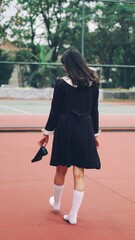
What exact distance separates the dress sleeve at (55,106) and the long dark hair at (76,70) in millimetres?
140

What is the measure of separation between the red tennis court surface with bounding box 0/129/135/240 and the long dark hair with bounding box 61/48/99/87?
51.7 inches

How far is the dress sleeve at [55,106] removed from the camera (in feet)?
13.8

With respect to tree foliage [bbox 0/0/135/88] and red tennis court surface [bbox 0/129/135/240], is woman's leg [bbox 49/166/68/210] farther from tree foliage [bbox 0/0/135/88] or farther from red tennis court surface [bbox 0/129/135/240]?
tree foliage [bbox 0/0/135/88]

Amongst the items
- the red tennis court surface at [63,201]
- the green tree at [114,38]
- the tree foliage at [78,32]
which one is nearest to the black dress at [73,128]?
the red tennis court surface at [63,201]

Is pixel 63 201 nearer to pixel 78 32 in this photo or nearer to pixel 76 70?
pixel 76 70

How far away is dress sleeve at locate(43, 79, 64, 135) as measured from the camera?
421 cm

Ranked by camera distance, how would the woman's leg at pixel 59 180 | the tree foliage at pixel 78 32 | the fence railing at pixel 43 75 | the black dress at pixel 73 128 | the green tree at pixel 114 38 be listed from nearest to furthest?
the black dress at pixel 73 128 < the woman's leg at pixel 59 180 < the fence railing at pixel 43 75 < the tree foliage at pixel 78 32 < the green tree at pixel 114 38

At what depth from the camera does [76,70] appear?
4242 mm

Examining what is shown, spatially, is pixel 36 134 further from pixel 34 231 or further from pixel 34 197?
pixel 34 231

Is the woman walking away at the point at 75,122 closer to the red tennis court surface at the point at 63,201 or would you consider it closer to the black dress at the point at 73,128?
the black dress at the point at 73,128

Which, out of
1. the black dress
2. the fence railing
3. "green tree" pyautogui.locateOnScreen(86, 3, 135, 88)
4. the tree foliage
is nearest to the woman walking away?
the black dress

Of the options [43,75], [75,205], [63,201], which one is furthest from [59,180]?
[43,75]

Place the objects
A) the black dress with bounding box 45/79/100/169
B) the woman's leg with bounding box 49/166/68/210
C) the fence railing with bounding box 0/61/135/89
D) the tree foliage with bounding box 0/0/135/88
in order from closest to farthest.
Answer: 1. the black dress with bounding box 45/79/100/169
2. the woman's leg with bounding box 49/166/68/210
3. the fence railing with bounding box 0/61/135/89
4. the tree foliage with bounding box 0/0/135/88

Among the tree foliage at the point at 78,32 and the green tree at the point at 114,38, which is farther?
the green tree at the point at 114,38
